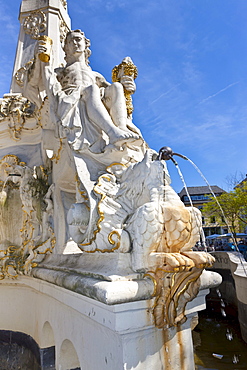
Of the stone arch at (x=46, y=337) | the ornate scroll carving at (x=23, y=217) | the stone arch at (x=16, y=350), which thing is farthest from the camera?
the stone arch at (x=16, y=350)

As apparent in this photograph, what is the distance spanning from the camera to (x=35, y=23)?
8.16 m

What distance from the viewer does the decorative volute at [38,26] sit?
25.9ft

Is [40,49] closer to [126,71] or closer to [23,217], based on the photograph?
[126,71]

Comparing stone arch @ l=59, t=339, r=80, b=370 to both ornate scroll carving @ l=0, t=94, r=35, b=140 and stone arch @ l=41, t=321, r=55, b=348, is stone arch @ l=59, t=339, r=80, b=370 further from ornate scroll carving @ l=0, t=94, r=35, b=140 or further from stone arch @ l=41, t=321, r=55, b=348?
→ ornate scroll carving @ l=0, t=94, r=35, b=140

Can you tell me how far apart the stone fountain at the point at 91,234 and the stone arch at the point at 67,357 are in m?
0.02

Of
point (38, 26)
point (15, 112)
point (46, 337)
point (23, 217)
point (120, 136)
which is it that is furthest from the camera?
point (38, 26)

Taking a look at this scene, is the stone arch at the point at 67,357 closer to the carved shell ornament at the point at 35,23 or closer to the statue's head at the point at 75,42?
the statue's head at the point at 75,42

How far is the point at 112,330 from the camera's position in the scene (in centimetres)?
221

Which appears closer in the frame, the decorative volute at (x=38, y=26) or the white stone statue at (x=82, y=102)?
the white stone statue at (x=82, y=102)

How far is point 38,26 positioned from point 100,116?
246 inches

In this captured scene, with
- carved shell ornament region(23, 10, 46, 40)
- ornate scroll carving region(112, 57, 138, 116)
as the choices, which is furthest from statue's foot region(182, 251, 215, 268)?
carved shell ornament region(23, 10, 46, 40)

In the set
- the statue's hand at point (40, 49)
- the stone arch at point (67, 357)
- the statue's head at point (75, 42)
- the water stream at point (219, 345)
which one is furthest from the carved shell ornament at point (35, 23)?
the water stream at point (219, 345)


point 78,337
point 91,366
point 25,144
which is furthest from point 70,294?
point 25,144

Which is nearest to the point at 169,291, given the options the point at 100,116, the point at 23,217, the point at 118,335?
the point at 118,335
